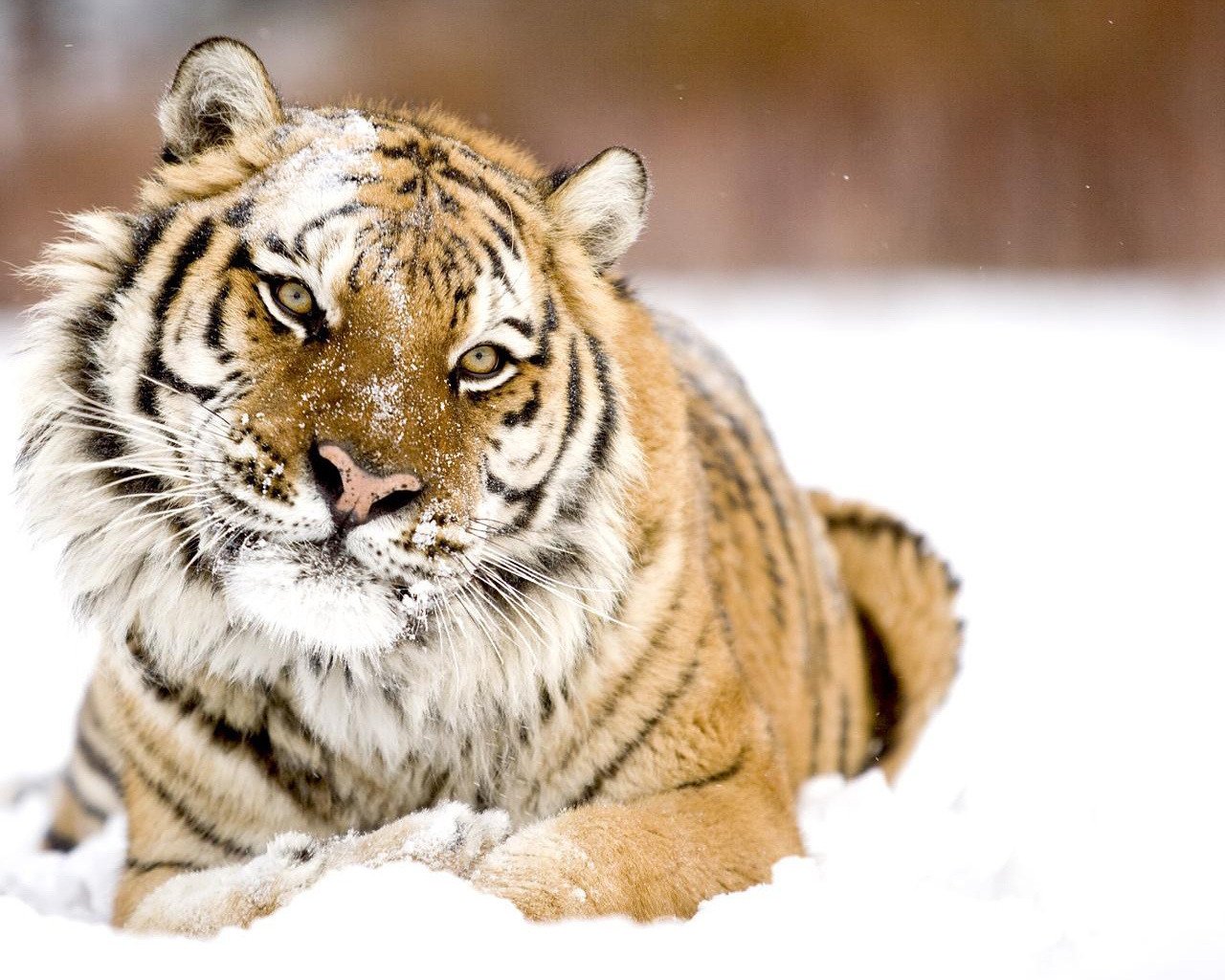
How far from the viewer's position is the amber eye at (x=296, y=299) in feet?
5.64

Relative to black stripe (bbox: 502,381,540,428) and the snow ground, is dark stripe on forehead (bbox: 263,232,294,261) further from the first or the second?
the snow ground

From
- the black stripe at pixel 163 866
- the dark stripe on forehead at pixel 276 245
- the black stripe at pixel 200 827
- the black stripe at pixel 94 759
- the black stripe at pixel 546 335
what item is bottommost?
the black stripe at pixel 94 759

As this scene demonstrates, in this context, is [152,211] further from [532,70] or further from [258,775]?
[532,70]

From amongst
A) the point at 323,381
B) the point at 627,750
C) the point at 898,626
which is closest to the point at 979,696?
the point at 898,626

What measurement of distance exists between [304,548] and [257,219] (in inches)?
18.5

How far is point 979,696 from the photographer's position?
3.24 metres

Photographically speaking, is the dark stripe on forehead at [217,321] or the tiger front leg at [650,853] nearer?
the tiger front leg at [650,853]

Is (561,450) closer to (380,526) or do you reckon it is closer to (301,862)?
(380,526)

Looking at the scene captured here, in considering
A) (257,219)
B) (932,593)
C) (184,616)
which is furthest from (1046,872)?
(257,219)

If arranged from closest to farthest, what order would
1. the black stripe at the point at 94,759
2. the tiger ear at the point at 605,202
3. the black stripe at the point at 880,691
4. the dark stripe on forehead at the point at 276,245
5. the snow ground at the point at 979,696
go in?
the snow ground at the point at 979,696, the dark stripe on forehead at the point at 276,245, the tiger ear at the point at 605,202, the black stripe at the point at 94,759, the black stripe at the point at 880,691

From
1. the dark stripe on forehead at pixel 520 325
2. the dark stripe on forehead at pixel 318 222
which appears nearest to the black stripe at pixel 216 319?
the dark stripe on forehead at pixel 318 222

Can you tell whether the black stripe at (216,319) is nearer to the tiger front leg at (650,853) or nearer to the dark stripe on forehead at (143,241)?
the dark stripe on forehead at (143,241)

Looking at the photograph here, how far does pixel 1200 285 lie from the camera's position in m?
7.24

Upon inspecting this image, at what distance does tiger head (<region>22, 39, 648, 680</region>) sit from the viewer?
5.33 ft
